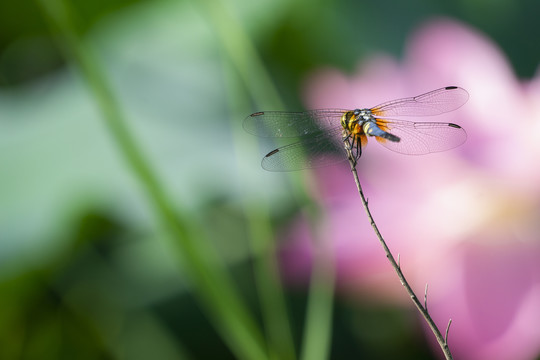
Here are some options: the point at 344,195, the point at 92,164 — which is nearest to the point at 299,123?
the point at 344,195

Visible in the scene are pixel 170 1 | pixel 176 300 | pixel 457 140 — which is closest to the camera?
pixel 457 140

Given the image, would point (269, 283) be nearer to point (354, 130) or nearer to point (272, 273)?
point (272, 273)

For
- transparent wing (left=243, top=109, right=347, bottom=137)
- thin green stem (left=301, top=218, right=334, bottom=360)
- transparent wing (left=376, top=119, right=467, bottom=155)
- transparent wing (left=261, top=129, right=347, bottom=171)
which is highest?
transparent wing (left=243, top=109, right=347, bottom=137)

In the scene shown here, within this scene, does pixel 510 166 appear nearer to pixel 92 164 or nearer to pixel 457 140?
pixel 457 140

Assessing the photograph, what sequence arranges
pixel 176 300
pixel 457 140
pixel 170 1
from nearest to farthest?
pixel 457 140
pixel 176 300
pixel 170 1

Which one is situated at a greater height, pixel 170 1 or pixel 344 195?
pixel 170 1

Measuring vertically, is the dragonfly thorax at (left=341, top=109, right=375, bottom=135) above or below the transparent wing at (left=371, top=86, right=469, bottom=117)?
above

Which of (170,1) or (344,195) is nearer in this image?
(344,195)
